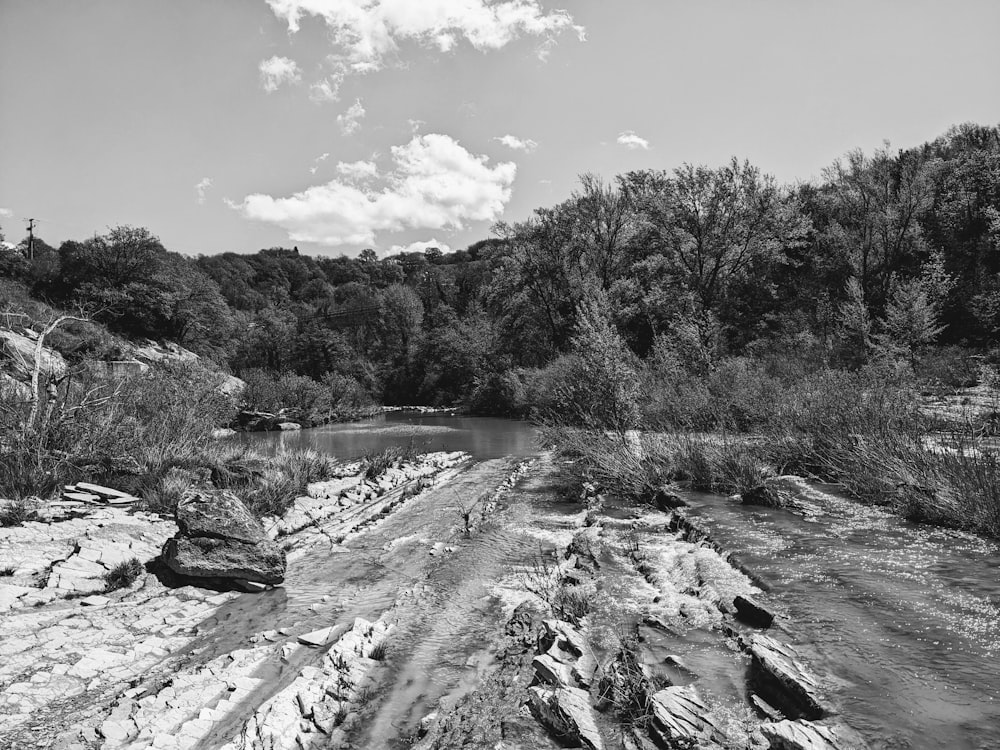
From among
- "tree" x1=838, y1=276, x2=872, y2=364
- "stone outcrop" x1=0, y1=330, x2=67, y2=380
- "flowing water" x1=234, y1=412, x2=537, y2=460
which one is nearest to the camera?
"stone outcrop" x1=0, y1=330, x2=67, y2=380

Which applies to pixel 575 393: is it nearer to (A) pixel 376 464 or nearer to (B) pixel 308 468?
(A) pixel 376 464

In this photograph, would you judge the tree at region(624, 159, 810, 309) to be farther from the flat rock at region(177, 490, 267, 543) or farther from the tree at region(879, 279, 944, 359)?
the flat rock at region(177, 490, 267, 543)

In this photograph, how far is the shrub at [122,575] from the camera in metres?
7.19

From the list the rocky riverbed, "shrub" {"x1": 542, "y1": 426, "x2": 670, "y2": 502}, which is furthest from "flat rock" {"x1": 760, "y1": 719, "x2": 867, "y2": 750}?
"shrub" {"x1": 542, "y1": 426, "x2": 670, "y2": 502}

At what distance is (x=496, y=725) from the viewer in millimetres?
4258

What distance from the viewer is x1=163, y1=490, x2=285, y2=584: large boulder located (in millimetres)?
7660

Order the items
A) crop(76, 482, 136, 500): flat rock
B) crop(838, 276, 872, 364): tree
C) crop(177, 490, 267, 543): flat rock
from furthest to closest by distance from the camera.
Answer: crop(838, 276, 872, 364): tree
crop(76, 482, 136, 500): flat rock
crop(177, 490, 267, 543): flat rock

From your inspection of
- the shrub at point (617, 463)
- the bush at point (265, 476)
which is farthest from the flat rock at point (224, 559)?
the shrub at point (617, 463)

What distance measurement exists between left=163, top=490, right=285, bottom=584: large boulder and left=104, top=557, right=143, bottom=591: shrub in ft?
1.38

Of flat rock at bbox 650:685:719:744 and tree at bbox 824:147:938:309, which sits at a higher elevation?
tree at bbox 824:147:938:309

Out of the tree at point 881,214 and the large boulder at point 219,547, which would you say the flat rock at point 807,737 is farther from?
the tree at point 881,214

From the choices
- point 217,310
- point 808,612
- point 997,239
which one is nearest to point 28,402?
point 808,612

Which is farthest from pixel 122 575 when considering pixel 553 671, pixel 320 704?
pixel 553 671

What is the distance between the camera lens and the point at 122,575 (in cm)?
731
